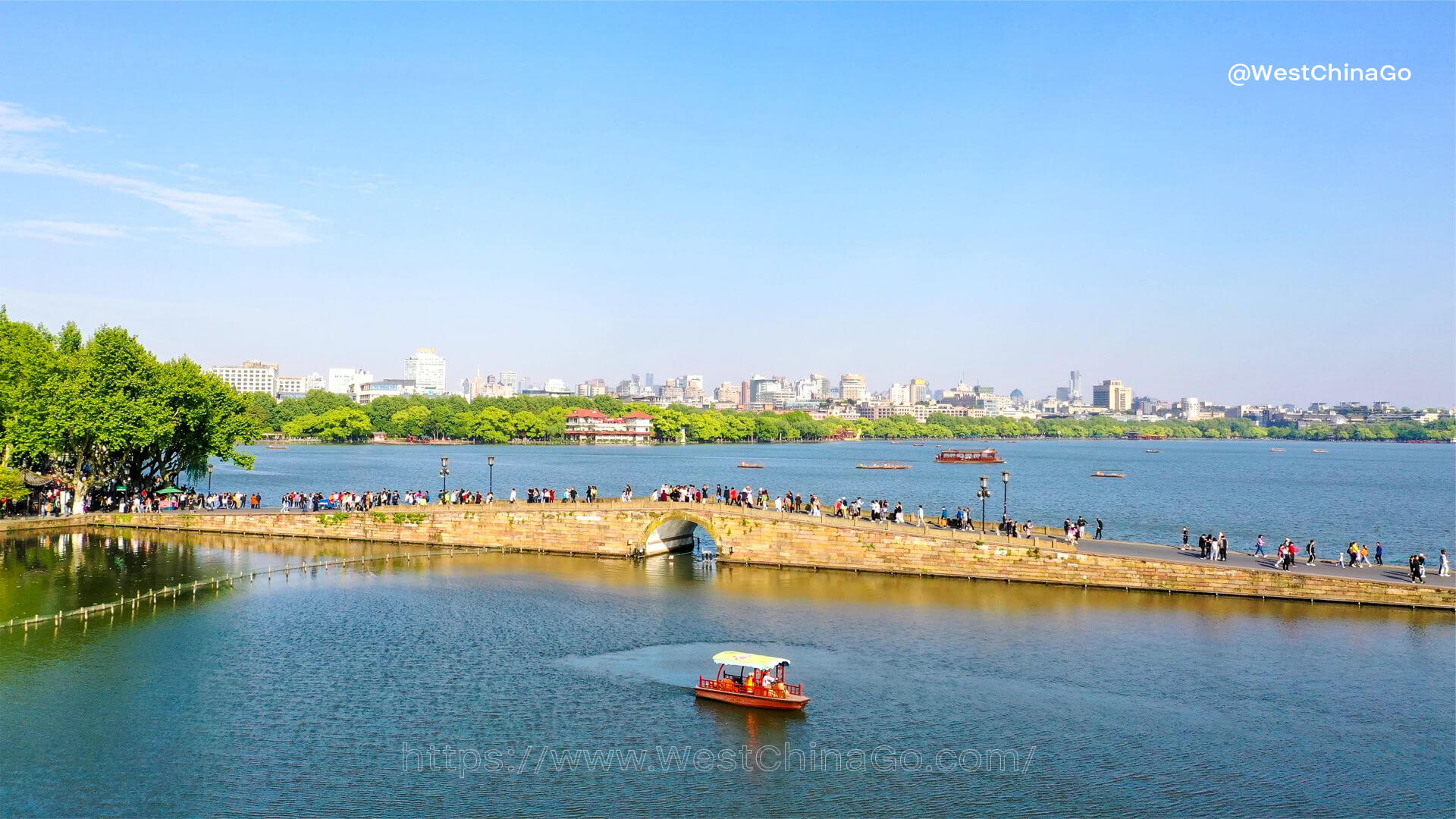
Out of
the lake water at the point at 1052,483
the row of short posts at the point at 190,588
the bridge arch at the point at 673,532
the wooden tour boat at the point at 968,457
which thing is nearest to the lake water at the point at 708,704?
the row of short posts at the point at 190,588

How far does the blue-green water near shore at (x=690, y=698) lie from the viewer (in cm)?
2336

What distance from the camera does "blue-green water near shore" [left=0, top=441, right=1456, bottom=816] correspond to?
23.4 m

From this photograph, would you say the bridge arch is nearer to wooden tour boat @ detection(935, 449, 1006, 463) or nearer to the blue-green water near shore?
the blue-green water near shore

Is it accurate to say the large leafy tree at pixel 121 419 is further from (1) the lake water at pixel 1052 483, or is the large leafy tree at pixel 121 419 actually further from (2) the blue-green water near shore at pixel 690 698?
(1) the lake water at pixel 1052 483

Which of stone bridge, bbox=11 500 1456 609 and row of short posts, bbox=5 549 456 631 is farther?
stone bridge, bbox=11 500 1456 609

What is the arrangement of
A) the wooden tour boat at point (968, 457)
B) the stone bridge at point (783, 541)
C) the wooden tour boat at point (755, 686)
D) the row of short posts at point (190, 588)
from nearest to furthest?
the wooden tour boat at point (755, 686) → the row of short posts at point (190, 588) → the stone bridge at point (783, 541) → the wooden tour boat at point (968, 457)

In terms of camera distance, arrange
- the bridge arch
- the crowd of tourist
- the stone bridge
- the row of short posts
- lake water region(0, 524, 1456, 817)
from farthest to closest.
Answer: the bridge arch → the crowd of tourist → the stone bridge → the row of short posts → lake water region(0, 524, 1456, 817)

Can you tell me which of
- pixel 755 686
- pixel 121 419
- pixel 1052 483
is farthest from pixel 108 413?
pixel 1052 483

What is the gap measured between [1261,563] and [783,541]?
21834mm

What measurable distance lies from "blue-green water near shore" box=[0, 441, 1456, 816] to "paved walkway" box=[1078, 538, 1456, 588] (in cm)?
237

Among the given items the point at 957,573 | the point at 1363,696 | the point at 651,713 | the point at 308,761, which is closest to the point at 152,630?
the point at 308,761

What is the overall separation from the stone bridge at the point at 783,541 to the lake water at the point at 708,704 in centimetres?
139

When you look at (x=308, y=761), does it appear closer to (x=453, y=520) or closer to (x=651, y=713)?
(x=651, y=713)

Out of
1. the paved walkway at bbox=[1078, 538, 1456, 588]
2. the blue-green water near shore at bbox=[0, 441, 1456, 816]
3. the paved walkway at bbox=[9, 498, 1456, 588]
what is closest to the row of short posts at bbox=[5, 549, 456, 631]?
the blue-green water near shore at bbox=[0, 441, 1456, 816]
